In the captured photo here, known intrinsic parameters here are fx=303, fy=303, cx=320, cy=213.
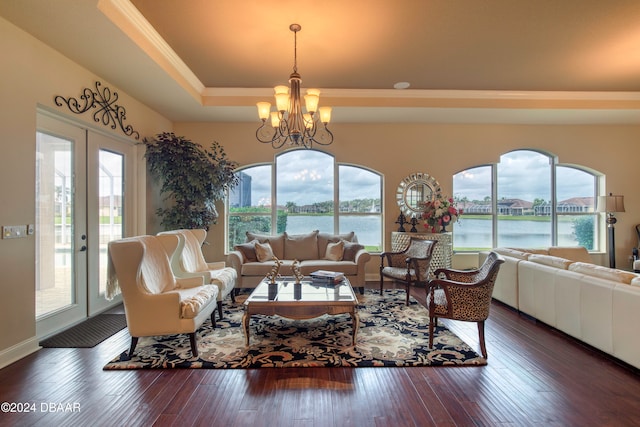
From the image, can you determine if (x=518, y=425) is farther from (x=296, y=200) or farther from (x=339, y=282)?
(x=296, y=200)

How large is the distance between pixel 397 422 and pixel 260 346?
1442mm

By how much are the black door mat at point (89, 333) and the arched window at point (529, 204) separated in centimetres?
553

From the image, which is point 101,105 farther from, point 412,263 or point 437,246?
point 437,246

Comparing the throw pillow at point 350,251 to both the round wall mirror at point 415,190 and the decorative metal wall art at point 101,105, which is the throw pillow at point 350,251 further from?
the decorative metal wall art at point 101,105

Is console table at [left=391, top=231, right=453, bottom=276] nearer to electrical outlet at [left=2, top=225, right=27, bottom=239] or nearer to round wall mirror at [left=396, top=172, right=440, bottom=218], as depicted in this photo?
round wall mirror at [left=396, top=172, right=440, bottom=218]

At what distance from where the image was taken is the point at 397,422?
1861mm

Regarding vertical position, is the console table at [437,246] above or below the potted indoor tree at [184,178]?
below

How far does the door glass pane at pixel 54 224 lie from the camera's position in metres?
3.07

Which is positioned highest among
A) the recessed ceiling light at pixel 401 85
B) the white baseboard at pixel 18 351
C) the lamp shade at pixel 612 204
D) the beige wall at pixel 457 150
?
the recessed ceiling light at pixel 401 85

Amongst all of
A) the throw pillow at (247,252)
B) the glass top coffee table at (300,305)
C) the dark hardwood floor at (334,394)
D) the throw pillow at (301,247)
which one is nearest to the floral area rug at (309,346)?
the dark hardwood floor at (334,394)

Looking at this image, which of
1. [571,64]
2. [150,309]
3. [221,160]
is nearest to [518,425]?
[150,309]

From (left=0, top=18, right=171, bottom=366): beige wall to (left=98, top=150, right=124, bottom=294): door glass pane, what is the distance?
1082mm

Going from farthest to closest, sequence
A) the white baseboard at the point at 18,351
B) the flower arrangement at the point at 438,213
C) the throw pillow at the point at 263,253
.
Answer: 1. the flower arrangement at the point at 438,213
2. the throw pillow at the point at 263,253
3. the white baseboard at the point at 18,351

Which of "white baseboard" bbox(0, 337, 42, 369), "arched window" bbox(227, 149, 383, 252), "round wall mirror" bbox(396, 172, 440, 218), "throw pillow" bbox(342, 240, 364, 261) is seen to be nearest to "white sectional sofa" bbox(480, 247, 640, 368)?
"round wall mirror" bbox(396, 172, 440, 218)
